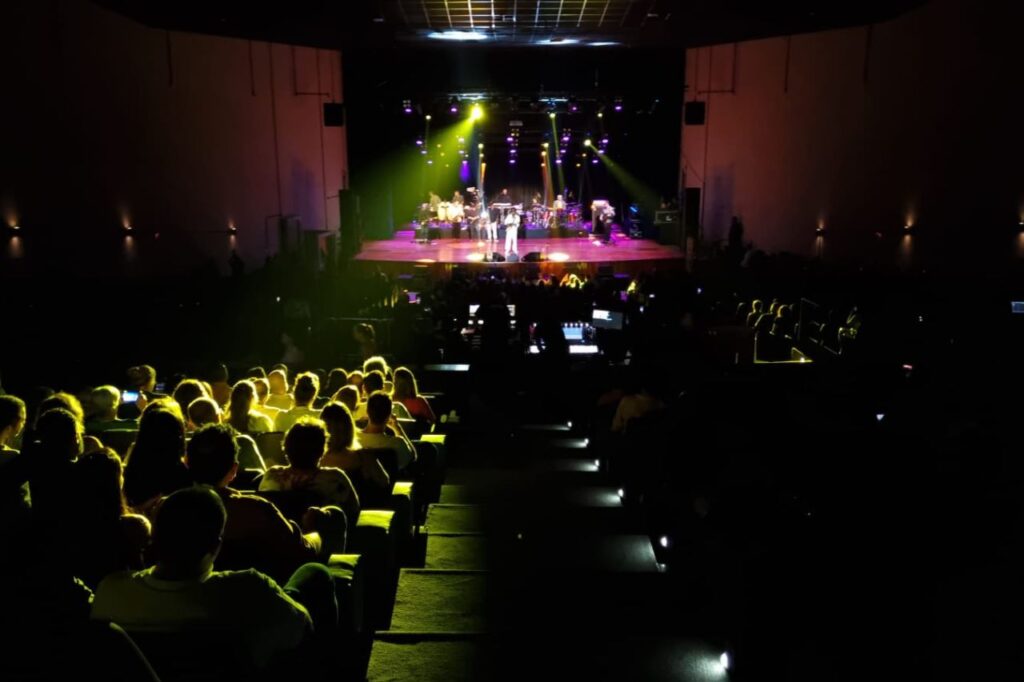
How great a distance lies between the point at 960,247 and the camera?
10492mm

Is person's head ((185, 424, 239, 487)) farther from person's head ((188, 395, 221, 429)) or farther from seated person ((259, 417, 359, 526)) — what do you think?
person's head ((188, 395, 221, 429))

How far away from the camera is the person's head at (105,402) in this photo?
484cm

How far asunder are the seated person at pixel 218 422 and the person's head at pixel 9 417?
0.72 metres

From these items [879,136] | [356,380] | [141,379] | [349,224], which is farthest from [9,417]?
[349,224]

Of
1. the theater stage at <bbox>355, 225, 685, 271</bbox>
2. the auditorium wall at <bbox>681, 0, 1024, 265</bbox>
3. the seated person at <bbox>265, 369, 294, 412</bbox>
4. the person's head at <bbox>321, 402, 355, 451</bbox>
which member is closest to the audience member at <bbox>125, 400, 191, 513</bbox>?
the person's head at <bbox>321, 402, 355, 451</bbox>

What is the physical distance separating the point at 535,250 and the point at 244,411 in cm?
1582

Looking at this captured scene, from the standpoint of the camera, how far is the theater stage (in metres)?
17.6

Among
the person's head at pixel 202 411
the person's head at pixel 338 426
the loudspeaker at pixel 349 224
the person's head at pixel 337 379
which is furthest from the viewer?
the loudspeaker at pixel 349 224

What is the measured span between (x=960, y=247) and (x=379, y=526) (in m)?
9.73

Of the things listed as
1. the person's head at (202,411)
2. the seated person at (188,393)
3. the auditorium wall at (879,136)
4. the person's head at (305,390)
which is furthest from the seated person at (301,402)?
the auditorium wall at (879,136)

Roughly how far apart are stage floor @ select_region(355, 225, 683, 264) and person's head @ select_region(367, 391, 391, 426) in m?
13.3

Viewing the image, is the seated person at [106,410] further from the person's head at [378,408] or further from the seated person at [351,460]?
the seated person at [351,460]

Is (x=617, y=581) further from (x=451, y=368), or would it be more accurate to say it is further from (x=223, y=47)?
(x=223, y=47)

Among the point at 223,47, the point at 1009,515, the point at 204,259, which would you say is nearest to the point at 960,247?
the point at 1009,515
